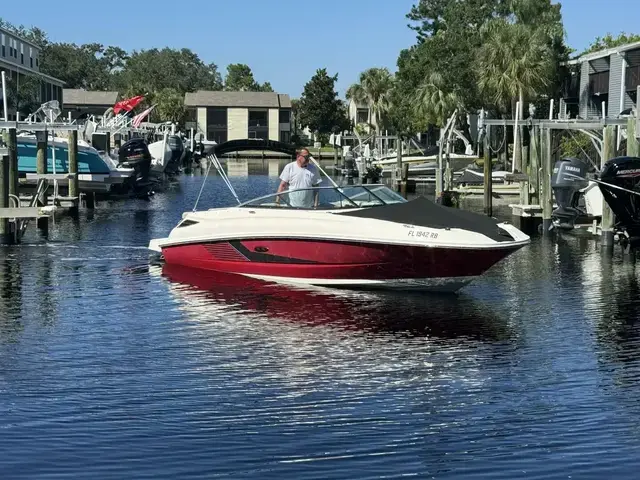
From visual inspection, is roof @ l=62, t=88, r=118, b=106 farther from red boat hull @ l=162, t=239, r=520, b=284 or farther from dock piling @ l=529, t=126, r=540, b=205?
red boat hull @ l=162, t=239, r=520, b=284

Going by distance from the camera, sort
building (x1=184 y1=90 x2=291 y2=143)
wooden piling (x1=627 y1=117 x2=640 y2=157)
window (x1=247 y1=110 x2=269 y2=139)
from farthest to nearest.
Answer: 1. window (x1=247 y1=110 x2=269 y2=139)
2. building (x1=184 y1=90 x2=291 y2=143)
3. wooden piling (x1=627 y1=117 x2=640 y2=157)

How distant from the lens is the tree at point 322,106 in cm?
13012

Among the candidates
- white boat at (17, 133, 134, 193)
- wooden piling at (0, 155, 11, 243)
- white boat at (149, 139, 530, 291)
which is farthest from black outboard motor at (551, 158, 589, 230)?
white boat at (17, 133, 134, 193)

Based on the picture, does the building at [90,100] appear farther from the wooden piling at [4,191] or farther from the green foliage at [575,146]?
the wooden piling at [4,191]

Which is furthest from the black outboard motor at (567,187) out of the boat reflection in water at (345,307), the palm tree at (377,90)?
the palm tree at (377,90)

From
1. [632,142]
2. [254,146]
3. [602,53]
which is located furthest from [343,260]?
[602,53]

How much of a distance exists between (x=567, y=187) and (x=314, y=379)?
55.2 feet

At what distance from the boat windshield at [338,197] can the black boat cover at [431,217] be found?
0.35m

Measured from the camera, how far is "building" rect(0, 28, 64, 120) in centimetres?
7906

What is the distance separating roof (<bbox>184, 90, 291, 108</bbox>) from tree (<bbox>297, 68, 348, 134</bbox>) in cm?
473

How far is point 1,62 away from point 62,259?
57.4m

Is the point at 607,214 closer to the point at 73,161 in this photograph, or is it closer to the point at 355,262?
the point at 355,262

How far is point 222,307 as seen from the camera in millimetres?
16828

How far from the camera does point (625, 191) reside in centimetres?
2291
